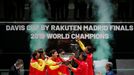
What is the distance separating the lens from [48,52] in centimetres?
654

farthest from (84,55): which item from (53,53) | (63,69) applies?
(53,53)

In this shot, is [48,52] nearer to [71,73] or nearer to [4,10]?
[71,73]

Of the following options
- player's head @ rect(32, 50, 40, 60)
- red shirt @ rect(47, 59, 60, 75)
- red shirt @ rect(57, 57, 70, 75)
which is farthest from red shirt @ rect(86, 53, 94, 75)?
player's head @ rect(32, 50, 40, 60)

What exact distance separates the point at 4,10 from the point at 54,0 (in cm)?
95

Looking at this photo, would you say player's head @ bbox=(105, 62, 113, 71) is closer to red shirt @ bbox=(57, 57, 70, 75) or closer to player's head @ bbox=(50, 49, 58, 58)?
red shirt @ bbox=(57, 57, 70, 75)

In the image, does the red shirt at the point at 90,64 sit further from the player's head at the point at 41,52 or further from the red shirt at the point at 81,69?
the player's head at the point at 41,52

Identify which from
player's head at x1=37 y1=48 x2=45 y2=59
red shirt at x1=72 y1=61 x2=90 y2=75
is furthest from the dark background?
red shirt at x1=72 y1=61 x2=90 y2=75

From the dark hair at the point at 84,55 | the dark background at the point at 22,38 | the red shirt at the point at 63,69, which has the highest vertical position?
the dark background at the point at 22,38

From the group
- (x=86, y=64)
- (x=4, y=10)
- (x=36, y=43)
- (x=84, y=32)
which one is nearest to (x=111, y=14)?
(x=84, y=32)

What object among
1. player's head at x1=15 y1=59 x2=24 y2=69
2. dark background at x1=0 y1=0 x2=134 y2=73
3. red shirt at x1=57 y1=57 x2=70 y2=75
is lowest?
red shirt at x1=57 y1=57 x2=70 y2=75

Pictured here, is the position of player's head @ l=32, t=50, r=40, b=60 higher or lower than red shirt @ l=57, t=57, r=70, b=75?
higher

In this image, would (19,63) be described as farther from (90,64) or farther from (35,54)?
(90,64)

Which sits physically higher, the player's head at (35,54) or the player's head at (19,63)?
the player's head at (35,54)

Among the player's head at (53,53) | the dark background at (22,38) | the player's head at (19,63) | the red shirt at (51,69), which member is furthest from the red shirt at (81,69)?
the player's head at (19,63)
